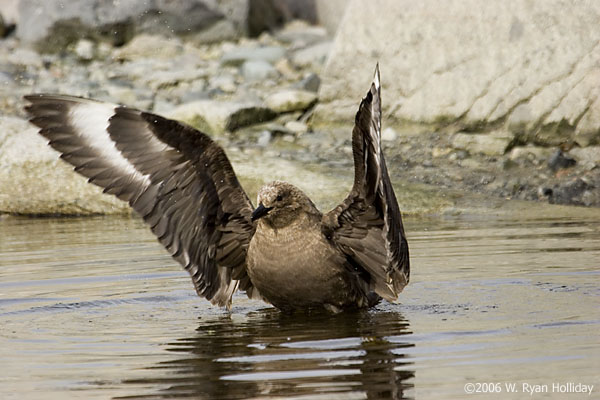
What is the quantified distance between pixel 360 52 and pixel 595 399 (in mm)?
8073

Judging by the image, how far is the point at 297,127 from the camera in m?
11.6

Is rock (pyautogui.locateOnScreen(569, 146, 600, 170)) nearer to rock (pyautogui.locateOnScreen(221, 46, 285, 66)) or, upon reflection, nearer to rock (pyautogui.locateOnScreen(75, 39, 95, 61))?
rock (pyautogui.locateOnScreen(221, 46, 285, 66))

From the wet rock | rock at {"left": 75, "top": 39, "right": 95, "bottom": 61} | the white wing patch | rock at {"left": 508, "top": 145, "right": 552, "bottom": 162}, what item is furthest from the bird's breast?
rock at {"left": 75, "top": 39, "right": 95, "bottom": 61}

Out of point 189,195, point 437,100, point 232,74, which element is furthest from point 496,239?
point 232,74

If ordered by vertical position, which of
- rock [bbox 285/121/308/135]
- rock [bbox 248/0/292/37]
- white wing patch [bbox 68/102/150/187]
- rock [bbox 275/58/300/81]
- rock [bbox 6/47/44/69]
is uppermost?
white wing patch [bbox 68/102/150/187]

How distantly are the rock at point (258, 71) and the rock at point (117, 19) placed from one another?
7.76 ft

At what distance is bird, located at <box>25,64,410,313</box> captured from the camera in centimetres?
556

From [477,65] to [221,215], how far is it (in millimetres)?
5499

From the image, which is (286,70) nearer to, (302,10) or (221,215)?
(302,10)

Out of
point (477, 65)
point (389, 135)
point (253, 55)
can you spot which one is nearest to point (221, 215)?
point (389, 135)

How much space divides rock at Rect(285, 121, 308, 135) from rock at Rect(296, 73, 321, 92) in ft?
2.91

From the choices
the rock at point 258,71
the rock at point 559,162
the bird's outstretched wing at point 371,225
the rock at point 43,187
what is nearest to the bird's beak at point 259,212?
the bird's outstretched wing at point 371,225

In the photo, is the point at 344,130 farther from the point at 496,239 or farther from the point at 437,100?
the point at 496,239

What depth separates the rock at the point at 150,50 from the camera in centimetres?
1583
